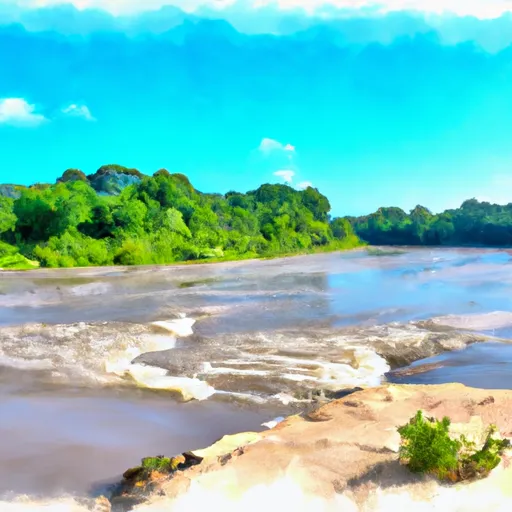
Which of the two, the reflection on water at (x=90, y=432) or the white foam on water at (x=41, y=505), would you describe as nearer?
the white foam on water at (x=41, y=505)

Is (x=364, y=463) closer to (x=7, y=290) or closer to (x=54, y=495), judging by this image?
(x=54, y=495)

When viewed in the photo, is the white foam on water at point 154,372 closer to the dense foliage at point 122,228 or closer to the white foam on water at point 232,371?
the white foam on water at point 232,371

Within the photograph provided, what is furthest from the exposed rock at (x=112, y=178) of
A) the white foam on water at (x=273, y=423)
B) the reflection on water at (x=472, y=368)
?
the white foam on water at (x=273, y=423)

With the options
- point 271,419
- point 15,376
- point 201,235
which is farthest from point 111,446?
point 201,235

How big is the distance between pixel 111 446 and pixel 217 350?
6.22 m

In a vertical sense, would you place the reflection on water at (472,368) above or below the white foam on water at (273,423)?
below

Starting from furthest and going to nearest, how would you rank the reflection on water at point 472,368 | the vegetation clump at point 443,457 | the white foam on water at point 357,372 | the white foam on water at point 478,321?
the white foam on water at point 478,321 < the reflection on water at point 472,368 < the white foam on water at point 357,372 < the vegetation clump at point 443,457

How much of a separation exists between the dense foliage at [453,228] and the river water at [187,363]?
102936 millimetres

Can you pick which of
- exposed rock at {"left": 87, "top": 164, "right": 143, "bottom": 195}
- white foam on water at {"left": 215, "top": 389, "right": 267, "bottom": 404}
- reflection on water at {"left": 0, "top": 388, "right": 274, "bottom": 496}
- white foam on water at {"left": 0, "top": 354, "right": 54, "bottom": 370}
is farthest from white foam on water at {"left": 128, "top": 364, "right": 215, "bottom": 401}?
exposed rock at {"left": 87, "top": 164, "right": 143, "bottom": 195}

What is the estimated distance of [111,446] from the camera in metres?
8.65

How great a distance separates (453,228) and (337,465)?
134 m

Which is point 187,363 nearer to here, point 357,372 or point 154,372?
point 154,372

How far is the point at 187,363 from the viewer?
1334 cm

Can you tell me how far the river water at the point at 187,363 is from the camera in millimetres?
8766
